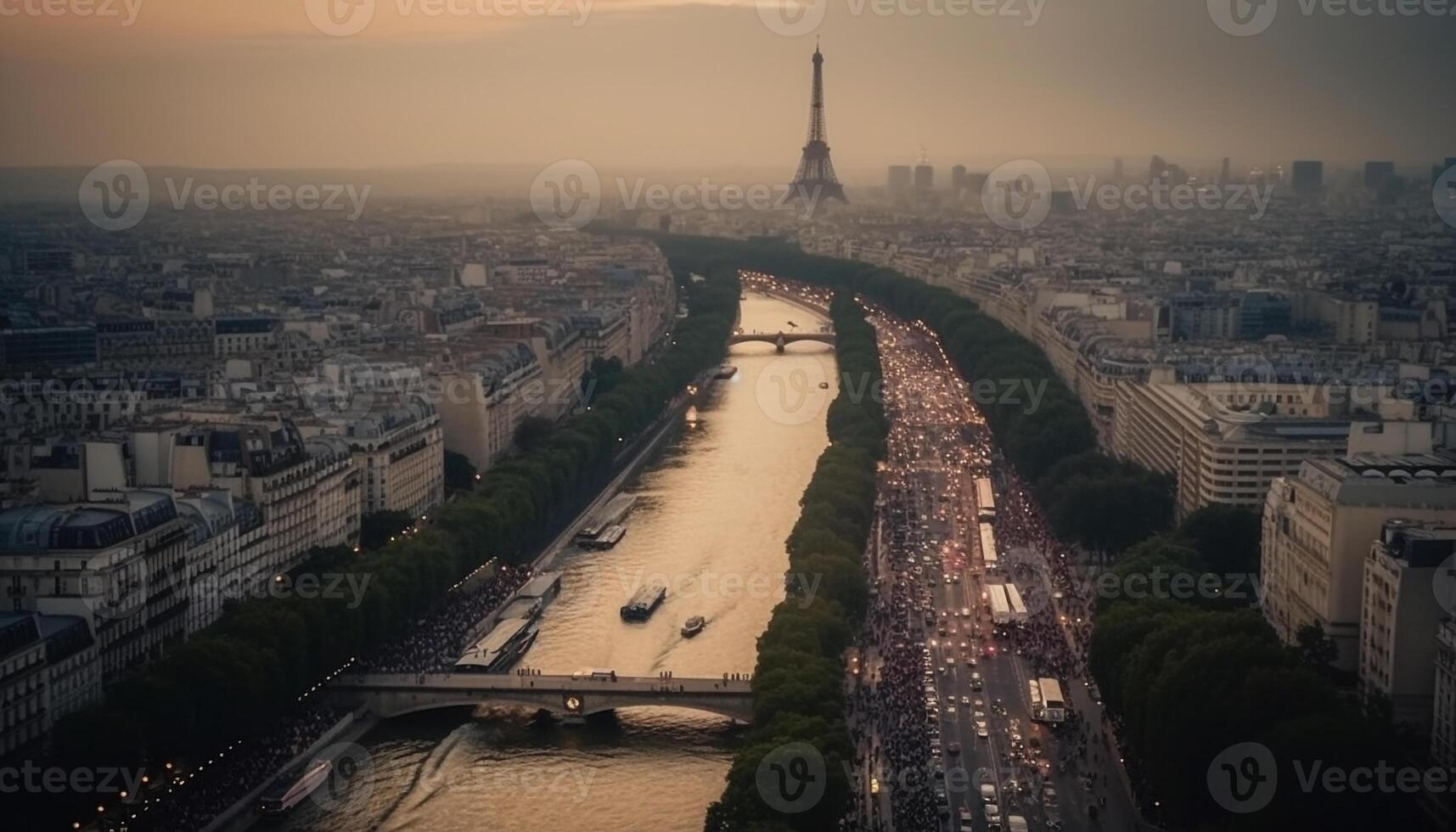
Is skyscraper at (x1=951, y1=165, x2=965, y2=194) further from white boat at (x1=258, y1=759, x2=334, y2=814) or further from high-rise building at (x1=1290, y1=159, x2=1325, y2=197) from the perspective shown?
white boat at (x1=258, y1=759, x2=334, y2=814)

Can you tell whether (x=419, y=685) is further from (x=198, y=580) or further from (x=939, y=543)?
(x=939, y=543)

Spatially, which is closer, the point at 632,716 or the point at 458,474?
the point at 632,716

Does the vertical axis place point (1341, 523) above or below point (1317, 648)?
above

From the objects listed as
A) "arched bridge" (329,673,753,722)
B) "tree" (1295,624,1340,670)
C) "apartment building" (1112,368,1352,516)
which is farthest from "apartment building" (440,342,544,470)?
"tree" (1295,624,1340,670)

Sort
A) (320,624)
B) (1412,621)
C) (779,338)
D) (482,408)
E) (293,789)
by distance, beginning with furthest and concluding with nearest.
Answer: (779,338) < (482,408) < (320,624) < (1412,621) < (293,789)

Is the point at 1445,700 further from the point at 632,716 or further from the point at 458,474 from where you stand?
the point at 458,474

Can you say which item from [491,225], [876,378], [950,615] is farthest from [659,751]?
[491,225]

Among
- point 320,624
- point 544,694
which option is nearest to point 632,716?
point 544,694

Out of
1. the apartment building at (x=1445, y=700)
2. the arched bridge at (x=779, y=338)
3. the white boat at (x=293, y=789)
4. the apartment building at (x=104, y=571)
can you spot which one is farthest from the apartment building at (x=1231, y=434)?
the arched bridge at (x=779, y=338)
